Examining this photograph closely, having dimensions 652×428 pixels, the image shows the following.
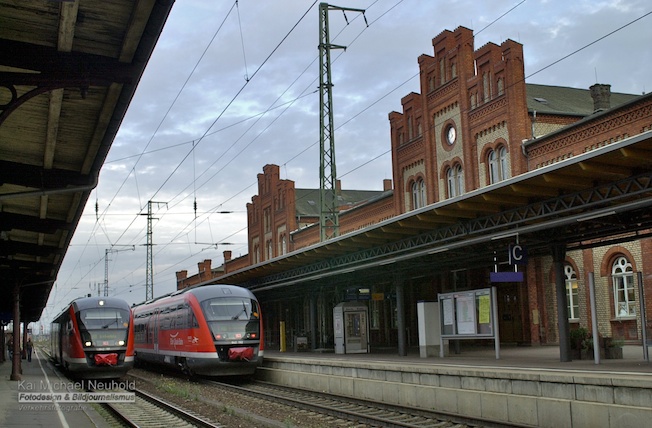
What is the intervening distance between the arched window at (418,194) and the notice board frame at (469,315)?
15.1 metres

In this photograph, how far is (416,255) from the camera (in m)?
20.1

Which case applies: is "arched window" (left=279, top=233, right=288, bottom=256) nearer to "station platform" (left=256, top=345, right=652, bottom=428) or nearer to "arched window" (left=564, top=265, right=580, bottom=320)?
"arched window" (left=564, top=265, right=580, bottom=320)

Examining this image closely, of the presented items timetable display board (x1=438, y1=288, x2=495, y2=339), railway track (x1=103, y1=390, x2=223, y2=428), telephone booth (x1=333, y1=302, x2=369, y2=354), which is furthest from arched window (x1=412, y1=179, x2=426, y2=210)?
railway track (x1=103, y1=390, x2=223, y2=428)

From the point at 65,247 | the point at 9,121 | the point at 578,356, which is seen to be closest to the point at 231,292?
the point at 65,247

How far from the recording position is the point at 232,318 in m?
21.8

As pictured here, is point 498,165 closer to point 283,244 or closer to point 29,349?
point 283,244

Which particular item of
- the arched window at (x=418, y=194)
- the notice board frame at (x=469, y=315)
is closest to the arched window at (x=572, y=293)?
the arched window at (x=418, y=194)

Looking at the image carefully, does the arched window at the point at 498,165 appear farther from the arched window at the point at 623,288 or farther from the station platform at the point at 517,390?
→ the station platform at the point at 517,390

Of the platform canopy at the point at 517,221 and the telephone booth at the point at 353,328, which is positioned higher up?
the platform canopy at the point at 517,221

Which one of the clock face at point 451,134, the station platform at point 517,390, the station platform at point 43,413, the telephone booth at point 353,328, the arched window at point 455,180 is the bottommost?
the station platform at point 43,413

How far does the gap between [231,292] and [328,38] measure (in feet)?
37.9

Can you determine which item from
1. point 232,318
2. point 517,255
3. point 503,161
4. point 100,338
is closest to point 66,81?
point 517,255

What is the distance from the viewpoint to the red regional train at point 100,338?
22.2 meters

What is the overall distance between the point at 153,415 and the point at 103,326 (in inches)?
314
